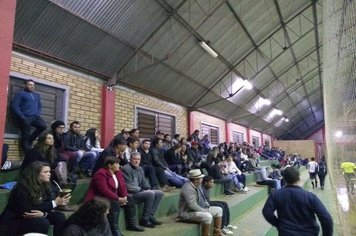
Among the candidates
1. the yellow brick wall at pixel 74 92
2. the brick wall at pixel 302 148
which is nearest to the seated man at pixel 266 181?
the yellow brick wall at pixel 74 92

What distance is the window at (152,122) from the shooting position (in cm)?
730

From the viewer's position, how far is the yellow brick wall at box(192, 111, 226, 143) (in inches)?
408

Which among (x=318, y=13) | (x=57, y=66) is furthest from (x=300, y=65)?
(x=57, y=66)

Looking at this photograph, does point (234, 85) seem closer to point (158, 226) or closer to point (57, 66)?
point (57, 66)

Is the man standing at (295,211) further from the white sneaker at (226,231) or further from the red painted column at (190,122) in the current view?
the red painted column at (190,122)

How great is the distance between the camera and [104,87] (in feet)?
20.0

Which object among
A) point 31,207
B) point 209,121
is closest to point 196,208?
point 31,207

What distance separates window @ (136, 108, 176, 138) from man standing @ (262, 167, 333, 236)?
5.31 metres

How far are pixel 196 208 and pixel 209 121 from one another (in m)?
8.17

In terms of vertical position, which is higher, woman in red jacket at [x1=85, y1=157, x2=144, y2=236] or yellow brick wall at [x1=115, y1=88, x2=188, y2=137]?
yellow brick wall at [x1=115, y1=88, x2=188, y2=137]

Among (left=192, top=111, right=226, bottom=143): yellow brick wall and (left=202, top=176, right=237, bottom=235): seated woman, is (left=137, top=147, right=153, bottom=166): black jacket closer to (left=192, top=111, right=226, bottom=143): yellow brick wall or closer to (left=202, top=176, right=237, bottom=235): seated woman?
(left=202, top=176, right=237, bottom=235): seated woman

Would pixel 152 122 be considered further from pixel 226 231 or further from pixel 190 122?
pixel 226 231

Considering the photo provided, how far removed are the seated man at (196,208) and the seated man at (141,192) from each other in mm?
358

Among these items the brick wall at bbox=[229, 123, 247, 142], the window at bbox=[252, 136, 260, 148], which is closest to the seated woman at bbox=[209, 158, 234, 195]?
the brick wall at bbox=[229, 123, 247, 142]
